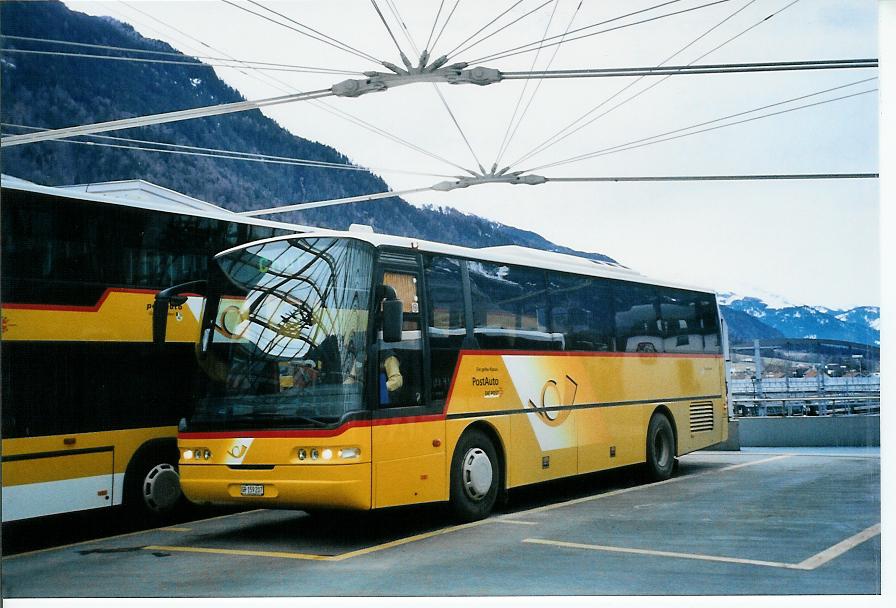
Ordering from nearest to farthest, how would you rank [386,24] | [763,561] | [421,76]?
[763,561] < [386,24] < [421,76]

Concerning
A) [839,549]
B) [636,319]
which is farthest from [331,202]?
[839,549]

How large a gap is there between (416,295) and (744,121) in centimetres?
377

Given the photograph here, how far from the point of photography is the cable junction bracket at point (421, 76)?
1055 centimetres

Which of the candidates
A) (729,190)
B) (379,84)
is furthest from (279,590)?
(729,190)

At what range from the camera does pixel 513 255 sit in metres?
11.7

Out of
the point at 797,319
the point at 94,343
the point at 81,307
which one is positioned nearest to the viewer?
the point at 81,307

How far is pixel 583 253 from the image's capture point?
1182cm

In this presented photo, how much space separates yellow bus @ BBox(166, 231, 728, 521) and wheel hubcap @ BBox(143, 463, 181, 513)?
105cm

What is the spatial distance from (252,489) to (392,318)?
6.39 feet

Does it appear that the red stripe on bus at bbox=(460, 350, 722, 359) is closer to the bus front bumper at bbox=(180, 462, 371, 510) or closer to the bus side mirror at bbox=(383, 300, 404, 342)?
the bus side mirror at bbox=(383, 300, 404, 342)

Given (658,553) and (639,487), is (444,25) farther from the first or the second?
(639,487)

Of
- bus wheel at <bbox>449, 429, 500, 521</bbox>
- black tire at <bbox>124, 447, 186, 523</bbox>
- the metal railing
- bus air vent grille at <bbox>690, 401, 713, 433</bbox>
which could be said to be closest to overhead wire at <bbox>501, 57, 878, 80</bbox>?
the metal railing
